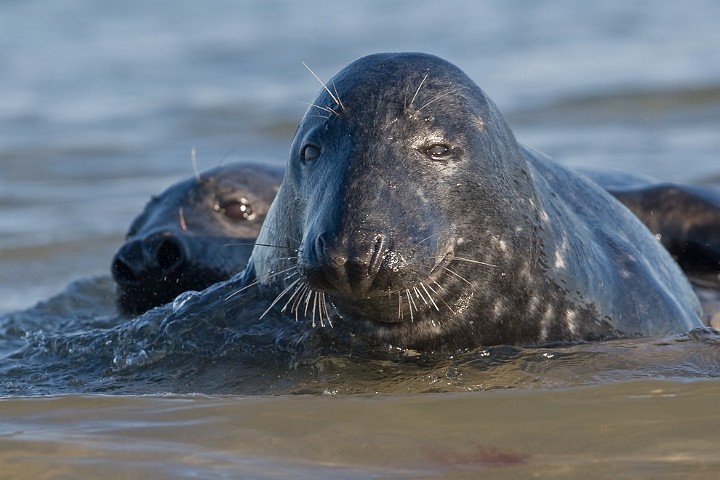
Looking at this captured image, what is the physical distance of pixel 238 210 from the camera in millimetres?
7363

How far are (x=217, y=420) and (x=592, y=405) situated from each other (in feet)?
3.77

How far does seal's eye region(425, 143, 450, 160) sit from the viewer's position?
4.50m

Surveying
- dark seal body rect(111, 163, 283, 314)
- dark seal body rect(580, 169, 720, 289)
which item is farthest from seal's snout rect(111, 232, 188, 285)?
dark seal body rect(580, 169, 720, 289)

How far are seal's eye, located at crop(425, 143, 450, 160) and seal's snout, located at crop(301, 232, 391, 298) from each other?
0.47 m

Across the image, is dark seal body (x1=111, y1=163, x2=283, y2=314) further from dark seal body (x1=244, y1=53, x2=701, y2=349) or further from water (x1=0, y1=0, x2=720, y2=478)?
dark seal body (x1=244, y1=53, x2=701, y2=349)

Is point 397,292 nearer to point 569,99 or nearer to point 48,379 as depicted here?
point 48,379

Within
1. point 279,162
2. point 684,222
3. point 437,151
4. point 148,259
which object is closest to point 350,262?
point 437,151

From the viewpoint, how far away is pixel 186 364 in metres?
5.06

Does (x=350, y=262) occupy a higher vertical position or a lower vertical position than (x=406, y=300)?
higher

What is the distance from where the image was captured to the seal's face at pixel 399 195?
416 cm

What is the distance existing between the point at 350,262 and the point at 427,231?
0.35 metres

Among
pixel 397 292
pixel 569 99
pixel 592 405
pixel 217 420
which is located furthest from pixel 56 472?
pixel 569 99

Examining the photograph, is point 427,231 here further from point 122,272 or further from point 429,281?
point 122,272

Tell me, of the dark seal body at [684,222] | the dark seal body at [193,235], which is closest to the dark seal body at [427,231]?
the dark seal body at [193,235]
